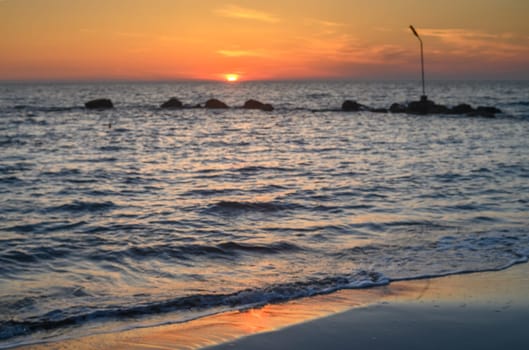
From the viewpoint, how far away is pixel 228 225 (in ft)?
36.4

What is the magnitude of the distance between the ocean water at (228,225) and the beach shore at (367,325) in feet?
1.19

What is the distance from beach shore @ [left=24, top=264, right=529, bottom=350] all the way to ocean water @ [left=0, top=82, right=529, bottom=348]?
36 centimetres

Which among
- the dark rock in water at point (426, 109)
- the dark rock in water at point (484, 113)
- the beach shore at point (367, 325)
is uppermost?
the dark rock in water at point (426, 109)

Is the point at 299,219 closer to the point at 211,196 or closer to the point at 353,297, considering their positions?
the point at 211,196

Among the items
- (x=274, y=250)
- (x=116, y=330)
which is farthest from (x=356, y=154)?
(x=116, y=330)

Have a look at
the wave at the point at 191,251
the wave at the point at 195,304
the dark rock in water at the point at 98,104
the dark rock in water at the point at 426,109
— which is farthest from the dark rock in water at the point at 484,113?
the wave at the point at 195,304

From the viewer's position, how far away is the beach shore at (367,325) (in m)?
5.47

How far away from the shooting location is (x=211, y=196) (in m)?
13.9

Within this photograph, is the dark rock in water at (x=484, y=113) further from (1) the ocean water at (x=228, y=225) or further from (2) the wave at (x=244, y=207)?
(2) the wave at (x=244, y=207)

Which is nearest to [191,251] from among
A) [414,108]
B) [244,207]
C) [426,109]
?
[244,207]

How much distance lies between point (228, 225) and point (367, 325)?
5477 millimetres

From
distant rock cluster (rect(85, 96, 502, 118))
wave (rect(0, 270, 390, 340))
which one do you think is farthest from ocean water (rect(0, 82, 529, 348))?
distant rock cluster (rect(85, 96, 502, 118))

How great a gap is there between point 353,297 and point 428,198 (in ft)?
22.6

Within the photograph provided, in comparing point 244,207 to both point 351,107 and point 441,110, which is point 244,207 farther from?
point 351,107
